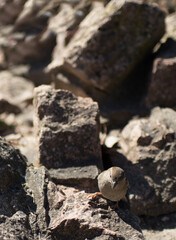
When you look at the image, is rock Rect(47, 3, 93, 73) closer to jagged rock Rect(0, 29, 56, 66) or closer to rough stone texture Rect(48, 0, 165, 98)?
jagged rock Rect(0, 29, 56, 66)

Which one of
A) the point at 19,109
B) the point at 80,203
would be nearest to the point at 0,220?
the point at 80,203

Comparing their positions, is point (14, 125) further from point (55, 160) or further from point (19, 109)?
point (55, 160)

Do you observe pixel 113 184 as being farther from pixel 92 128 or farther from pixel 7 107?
pixel 7 107

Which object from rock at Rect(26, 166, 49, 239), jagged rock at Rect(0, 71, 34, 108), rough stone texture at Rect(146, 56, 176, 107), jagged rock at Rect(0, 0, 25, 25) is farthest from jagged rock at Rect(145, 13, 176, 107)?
jagged rock at Rect(0, 0, 25, 25)

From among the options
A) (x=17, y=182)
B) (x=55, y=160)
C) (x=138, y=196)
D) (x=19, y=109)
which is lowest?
(x=138, y=196)

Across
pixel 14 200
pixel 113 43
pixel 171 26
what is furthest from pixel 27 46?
pixel 14 200

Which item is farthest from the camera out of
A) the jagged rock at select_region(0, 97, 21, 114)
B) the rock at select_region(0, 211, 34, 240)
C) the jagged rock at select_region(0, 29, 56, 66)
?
the jagged rock at select_region(0, 29, 56, 66)

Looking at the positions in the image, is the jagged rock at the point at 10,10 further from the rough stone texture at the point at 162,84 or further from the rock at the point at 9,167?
the rock at the point at 9,167
